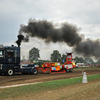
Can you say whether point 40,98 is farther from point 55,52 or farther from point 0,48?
point 55,52

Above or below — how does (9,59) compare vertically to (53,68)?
above

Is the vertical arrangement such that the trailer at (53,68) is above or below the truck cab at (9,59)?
below

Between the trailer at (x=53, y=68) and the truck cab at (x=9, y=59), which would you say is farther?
the trailer at (x=53, y=68)

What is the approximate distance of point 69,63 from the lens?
86.9 ft

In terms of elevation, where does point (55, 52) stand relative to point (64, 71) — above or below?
above

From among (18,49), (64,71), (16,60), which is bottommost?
(64,71)

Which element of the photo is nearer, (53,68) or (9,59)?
(9,59)

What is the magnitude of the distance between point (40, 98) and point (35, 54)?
482 ft

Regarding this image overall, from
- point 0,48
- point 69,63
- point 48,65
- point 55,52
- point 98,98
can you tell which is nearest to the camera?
point 98,98

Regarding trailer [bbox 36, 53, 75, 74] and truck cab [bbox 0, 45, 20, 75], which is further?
trailer [bbox 36, 53, 75, 74]

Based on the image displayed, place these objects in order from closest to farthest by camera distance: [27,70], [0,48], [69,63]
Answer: [0,48], [27,70], [69,63]

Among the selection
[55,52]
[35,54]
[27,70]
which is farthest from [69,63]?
[35,54]

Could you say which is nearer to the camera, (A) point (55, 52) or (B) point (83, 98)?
(B) point (83, 98)

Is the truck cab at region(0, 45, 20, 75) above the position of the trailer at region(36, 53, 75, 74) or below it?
above
